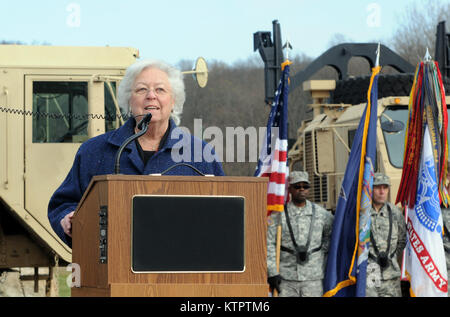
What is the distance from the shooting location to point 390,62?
47.2ft

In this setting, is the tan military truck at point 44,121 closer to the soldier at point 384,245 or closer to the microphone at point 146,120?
the soldier at point 384,245

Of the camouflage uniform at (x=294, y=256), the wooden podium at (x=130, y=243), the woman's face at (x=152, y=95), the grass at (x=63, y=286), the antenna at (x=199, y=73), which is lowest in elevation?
the grass at (x=63, y=286)

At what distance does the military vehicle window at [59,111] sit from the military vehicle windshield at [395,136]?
3.73m

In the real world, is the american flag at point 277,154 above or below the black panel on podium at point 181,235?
above

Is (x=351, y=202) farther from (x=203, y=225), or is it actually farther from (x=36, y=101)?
(x=203, y=225)

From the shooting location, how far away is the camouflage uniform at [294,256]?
9461 millimetres

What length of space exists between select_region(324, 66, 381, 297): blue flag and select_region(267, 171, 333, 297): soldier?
0.40 ft

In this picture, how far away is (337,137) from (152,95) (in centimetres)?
853

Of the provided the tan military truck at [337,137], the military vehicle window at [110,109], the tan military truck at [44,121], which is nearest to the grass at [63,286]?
the tan military truck at [44,121]

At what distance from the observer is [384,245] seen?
9.78 m

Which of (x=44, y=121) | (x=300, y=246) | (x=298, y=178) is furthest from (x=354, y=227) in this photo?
(x=44, y=121)

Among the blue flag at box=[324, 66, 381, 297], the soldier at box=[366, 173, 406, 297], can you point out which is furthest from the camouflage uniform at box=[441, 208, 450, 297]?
the blue flag at box=[324, 66, 381, 297]

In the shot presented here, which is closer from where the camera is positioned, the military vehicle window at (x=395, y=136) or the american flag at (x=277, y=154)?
the american flag at (x=277, y=154)

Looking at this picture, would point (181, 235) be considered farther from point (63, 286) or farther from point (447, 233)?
point (63, 286)
